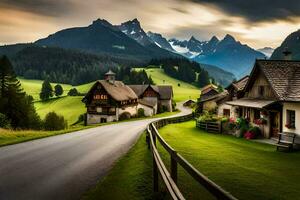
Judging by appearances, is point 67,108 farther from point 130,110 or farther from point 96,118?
point 96,118

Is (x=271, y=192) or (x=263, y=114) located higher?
(x=263, y=114)

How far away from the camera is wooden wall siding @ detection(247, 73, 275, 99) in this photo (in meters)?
33.6

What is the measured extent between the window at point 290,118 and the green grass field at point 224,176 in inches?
232

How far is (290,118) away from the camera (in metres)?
28.1

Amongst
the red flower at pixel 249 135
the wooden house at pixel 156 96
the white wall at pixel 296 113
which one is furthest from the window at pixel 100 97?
the white wall at pixel 296 113

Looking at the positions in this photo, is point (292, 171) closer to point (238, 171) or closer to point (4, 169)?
point (238, 171)

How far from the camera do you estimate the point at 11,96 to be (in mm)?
72125

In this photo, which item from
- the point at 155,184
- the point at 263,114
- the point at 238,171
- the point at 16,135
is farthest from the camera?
the point at 263,114

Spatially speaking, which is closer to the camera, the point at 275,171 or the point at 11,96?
the point at 275,171

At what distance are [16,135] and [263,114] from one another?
2187 centimetres

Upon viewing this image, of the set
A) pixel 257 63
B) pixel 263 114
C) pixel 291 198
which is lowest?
pixel 291 198

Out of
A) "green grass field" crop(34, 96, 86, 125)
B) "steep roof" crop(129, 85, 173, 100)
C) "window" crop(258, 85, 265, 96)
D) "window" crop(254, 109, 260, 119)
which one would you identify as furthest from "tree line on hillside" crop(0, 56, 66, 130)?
"window" crop(258, 85, 265, 96)

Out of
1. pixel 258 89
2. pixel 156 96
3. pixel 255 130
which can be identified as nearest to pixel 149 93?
pixel 156 96

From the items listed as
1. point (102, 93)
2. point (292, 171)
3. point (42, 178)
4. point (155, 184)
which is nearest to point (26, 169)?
point (42, 178)
